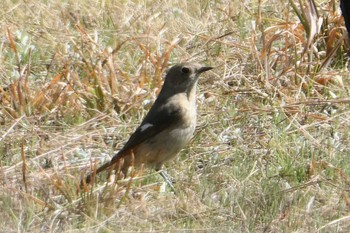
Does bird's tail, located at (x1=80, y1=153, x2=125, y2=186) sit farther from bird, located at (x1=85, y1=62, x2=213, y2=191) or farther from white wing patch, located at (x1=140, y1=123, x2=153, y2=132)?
white wing patch, located at (x1=140, y1=123, x2=153, y2=132)

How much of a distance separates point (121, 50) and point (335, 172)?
8.46 feet

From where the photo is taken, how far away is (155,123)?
6695 millimetres

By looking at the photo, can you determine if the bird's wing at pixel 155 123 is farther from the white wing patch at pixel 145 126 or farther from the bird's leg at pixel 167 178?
the bird's leg at pixel 167 178

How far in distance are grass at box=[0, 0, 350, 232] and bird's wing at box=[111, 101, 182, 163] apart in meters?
0.24

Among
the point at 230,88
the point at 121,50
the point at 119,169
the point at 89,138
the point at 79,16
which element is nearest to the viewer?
the point at 119,169

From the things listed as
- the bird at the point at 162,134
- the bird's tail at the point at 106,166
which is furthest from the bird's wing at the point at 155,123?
the bird's tail at the point at 106,166

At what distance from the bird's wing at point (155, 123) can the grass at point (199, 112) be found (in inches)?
9.6

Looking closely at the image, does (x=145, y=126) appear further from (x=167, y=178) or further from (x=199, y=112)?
(x=199, y=112)

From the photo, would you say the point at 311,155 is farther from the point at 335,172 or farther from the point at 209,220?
the point at 209,220

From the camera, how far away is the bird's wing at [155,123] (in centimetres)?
660

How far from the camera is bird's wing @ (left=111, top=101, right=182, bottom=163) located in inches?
260

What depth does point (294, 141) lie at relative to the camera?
6.80m

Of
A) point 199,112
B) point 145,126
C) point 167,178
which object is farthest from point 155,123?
point 199,112

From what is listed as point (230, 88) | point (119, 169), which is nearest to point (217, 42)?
point (230, 88)
